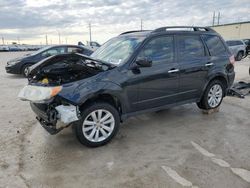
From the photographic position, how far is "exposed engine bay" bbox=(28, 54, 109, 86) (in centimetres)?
384

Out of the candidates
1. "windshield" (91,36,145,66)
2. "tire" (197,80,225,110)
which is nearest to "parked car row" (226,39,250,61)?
"tire" (197,80,225,110)

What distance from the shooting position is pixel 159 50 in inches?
179

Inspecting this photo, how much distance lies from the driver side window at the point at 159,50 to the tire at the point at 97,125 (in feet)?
3.54

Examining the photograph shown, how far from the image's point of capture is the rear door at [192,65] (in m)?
4.86

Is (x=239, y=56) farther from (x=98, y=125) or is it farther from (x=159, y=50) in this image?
(x=98, y=125)

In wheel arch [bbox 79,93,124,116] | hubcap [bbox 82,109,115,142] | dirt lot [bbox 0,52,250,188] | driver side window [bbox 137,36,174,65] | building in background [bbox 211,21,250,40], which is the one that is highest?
building in background [bbox 211,21,250,40]

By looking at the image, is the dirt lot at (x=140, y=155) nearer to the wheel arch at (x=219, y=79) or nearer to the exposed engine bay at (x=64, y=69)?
the wheel arch at (x=219, y=79)

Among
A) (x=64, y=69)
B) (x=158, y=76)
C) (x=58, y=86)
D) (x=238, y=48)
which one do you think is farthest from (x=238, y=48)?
(x=58, y=86)

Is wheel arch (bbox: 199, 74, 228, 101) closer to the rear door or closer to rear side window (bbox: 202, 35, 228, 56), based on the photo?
the rear door

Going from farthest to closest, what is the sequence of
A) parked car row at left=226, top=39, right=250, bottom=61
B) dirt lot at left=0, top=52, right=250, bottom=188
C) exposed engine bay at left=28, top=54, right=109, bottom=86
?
parked car row at left=226, top=39, right=250, bottom=61, exposed engine bay at left=28, top=54, right=109, bottom=86, dirt lot at left=0, top=52, right=250, bottom=188

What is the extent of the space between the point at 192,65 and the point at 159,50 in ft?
2.84

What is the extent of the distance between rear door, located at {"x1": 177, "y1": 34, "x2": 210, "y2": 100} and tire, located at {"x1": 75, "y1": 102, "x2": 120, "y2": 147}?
168 cm

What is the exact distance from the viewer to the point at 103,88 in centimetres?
386

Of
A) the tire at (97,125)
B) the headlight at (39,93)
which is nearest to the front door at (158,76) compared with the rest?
the tire at (97,125)
